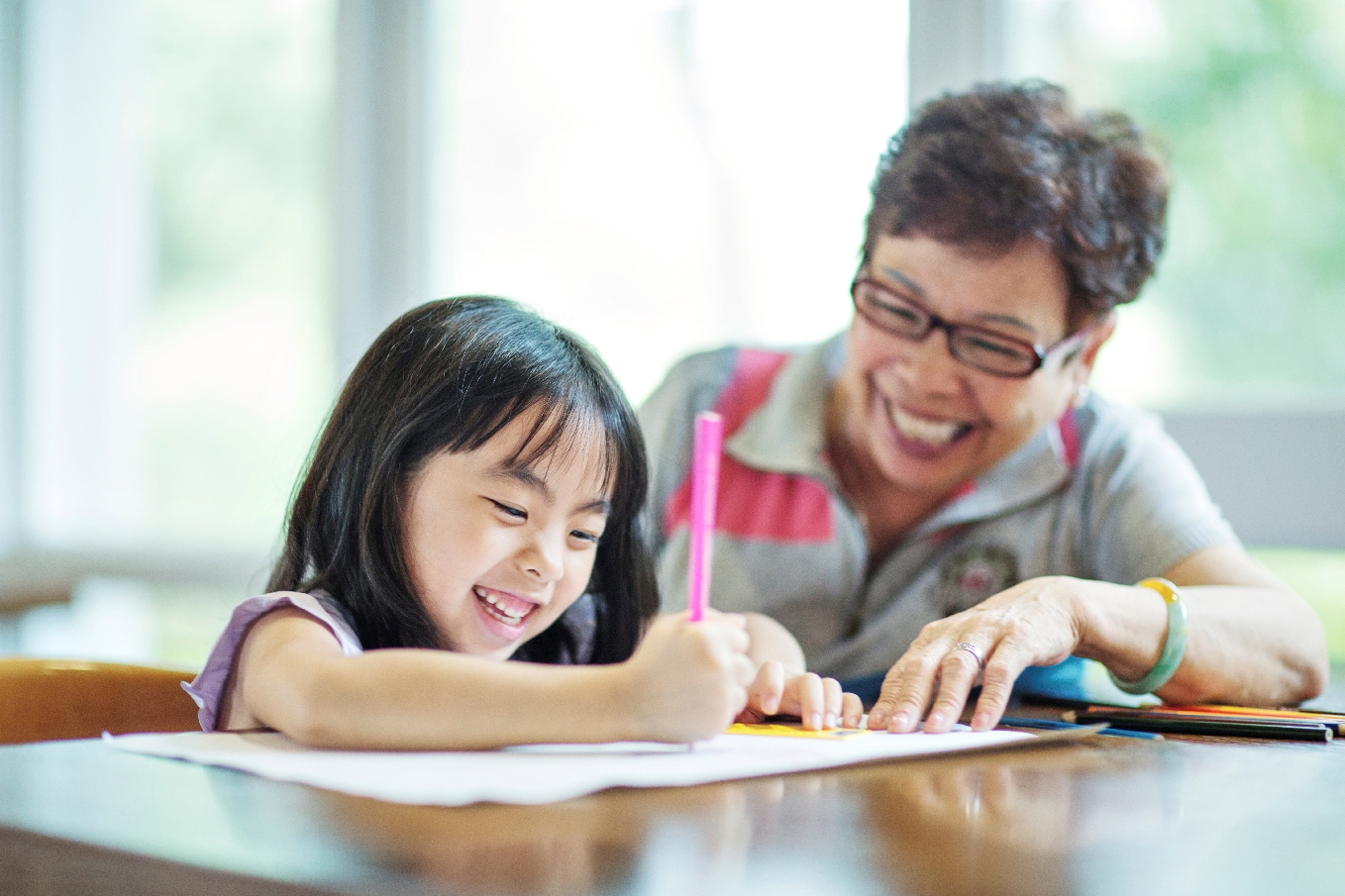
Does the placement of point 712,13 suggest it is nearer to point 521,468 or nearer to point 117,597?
point 521,468

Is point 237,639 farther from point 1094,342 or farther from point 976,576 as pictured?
point 1094,342

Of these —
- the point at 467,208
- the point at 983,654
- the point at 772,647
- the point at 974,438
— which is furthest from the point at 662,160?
the point at 983,654

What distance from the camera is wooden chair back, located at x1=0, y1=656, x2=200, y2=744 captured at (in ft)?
3.68

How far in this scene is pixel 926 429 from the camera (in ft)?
4.68

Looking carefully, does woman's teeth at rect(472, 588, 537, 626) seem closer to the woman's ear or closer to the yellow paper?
the yellow paper

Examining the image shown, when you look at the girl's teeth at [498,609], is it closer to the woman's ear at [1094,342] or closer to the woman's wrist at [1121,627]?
the woman's wrist at [1121,627]

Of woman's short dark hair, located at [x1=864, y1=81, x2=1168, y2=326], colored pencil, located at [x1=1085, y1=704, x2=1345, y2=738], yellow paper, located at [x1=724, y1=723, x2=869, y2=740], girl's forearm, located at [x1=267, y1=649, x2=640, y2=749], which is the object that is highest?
woman's short dark hair, located at [x1=864, y1=81, x2=1168, y2=326]

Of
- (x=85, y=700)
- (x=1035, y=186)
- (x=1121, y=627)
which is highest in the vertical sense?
(x=1035, y=186)

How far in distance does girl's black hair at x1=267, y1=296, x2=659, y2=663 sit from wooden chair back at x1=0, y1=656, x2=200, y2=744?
18cm

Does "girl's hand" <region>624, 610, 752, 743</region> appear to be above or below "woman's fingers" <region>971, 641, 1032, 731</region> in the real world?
above

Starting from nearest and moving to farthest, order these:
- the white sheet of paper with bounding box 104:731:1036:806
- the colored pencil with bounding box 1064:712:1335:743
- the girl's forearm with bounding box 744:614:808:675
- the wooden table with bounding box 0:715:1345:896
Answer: the wooden table with bounding box 0:715:1345:896 → the white sheet of paper with bounding box 104:731:1036:806 → the colored pencil with bounding box 1064:712:1335:743 → the girl's forearm with bounding box 744:614:808:675

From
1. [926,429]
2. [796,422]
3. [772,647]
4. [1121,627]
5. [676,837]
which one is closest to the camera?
[676,837]

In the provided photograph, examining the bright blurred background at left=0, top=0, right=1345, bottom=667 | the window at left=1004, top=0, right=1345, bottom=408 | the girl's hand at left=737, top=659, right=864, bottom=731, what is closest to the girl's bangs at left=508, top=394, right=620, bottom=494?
the girl's hand at left=737, top=659, right=864, bottom=731

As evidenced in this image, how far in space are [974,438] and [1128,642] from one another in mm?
429
